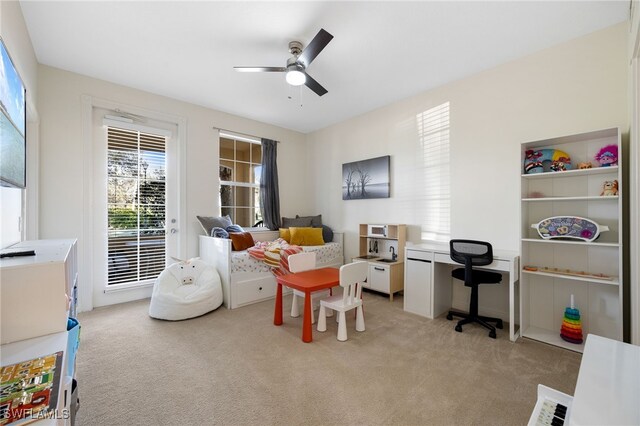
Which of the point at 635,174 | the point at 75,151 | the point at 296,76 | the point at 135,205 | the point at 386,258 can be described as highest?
the point at 296,76

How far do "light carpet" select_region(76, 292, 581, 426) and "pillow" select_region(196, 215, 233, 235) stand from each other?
1.37 metres

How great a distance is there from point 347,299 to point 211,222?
7.69ft

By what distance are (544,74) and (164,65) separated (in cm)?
397

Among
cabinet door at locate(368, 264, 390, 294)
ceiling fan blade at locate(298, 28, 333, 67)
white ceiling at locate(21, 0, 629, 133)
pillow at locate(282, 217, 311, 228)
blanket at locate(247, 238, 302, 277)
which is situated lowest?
cabinet door at locate(368, 264, 390, 294)

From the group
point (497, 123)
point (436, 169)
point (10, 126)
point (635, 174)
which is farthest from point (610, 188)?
point (10, 126)

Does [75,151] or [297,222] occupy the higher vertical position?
[75,151]

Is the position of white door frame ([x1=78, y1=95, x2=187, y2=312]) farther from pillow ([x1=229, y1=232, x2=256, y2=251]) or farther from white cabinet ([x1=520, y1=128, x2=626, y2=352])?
white cabinet ([x1=520, y1=128, x2=626, y2=352])

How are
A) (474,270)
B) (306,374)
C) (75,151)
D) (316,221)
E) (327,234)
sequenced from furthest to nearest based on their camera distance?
(316,221) < (327,234) < (75,151) < (474,270) < (306,374)

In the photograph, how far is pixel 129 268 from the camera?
352cm

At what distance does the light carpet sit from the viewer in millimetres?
1579

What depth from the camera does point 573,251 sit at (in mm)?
2533

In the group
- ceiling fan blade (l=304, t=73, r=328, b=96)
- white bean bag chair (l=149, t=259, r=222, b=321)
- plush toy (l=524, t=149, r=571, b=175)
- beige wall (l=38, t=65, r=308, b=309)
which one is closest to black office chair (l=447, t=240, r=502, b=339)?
plush toy (l=524, t=149, r=571, b=175)

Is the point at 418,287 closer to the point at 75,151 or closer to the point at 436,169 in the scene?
the point at 436,169

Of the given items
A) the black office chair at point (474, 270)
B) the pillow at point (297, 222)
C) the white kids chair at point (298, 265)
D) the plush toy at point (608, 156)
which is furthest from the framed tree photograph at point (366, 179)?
the plush toy at point (608, 156)
